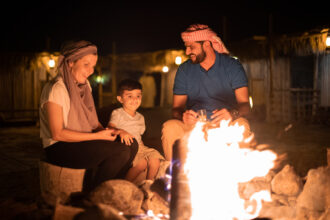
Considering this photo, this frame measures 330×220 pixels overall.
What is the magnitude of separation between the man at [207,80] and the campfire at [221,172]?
2.30ft

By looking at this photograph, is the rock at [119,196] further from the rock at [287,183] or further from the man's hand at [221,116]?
the rock at [287,183]

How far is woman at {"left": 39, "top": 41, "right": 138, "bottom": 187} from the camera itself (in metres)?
3.71

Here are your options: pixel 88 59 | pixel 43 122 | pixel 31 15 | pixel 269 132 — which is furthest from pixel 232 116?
pixel 31 15

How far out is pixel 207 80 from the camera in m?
5.04

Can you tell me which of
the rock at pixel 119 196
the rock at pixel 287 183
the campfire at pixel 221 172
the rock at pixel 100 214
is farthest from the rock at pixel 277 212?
the rock at pixel 100 214

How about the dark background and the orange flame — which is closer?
the orange flame

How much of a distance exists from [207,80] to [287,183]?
1775mm

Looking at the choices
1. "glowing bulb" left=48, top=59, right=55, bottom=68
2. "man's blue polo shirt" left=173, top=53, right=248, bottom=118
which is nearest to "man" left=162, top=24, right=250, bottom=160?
"man's blue polo shirt" left=173, top=53, right=248, bottom=118

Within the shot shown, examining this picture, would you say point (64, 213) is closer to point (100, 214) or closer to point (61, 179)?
point (100, 214)

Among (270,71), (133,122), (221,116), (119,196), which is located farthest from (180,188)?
(270,71)

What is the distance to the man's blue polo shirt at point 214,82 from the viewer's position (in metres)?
4.98

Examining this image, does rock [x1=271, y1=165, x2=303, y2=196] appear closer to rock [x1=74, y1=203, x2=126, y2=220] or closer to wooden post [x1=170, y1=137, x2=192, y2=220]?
wooden post [x1=170, y1=137, x2=192, y2=220]

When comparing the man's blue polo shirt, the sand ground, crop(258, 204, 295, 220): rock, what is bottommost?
the sand ground

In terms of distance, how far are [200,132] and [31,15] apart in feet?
87.0
